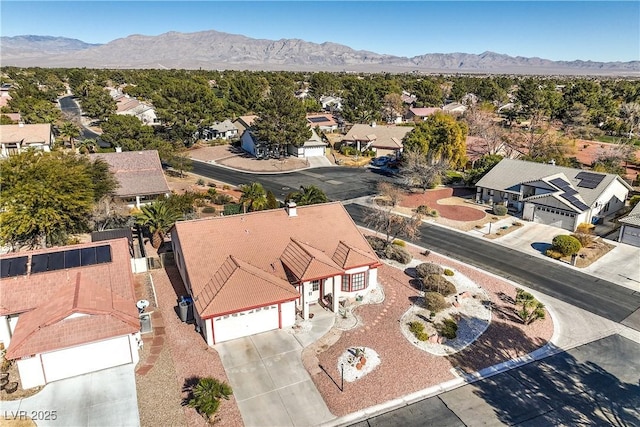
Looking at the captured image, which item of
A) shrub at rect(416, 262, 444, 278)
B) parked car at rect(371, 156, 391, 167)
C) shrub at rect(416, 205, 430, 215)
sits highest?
parked car at rect(371, 156, 391, 167)

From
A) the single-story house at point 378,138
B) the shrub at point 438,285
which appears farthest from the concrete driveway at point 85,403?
the single-story house at point 378,138

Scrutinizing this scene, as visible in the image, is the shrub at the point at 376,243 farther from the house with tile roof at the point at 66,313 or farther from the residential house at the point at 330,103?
the residential house at the point at 330,103

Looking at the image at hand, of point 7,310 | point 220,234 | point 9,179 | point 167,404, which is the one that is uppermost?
point 9,179

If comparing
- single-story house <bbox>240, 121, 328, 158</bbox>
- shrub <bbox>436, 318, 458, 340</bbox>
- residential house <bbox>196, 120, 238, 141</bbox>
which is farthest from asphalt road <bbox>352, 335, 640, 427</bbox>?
residential house <bbox>196, 120, 238, 141</bbox>

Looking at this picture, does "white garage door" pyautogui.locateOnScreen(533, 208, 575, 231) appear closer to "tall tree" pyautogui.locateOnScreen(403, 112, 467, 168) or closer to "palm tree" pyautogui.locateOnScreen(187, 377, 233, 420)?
"tall tree" pyautogui.locateOnScreen(403, 112, 467, 168)

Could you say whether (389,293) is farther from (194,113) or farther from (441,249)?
(194,113)

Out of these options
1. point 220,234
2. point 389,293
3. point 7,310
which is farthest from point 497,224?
point 7,310
